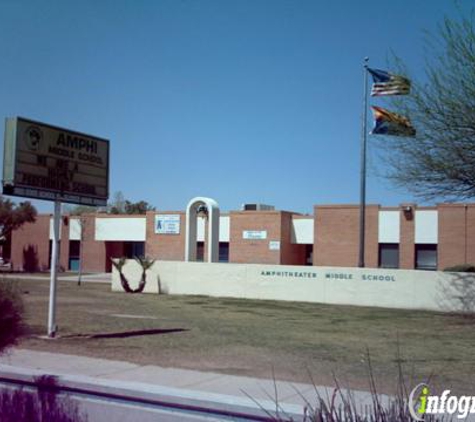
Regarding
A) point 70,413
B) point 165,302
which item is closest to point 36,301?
point 165,302

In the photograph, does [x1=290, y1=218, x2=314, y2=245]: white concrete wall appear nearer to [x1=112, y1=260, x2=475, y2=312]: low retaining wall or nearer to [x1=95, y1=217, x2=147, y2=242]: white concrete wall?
[x1=95, y1=217, x2=147, y2=242]: white concrete wall

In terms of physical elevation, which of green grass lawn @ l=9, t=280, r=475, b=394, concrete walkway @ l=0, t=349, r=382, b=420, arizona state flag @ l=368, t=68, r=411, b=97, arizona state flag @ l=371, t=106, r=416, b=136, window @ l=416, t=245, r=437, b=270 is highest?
arizona state flag @ l=368, t=68, r=411, b=97

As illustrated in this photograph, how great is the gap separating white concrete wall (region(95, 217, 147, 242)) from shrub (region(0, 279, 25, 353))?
161ft

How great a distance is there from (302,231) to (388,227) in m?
6.91

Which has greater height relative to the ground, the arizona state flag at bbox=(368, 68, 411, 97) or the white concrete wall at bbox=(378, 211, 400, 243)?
the arizona state flag at bbox=(368, 68, 411, 97)

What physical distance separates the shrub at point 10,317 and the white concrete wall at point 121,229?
49.1m

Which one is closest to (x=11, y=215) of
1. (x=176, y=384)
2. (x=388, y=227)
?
(x=388, y=227)

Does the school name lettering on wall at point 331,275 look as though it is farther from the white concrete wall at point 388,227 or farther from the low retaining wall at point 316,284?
the white concrete wall at point 388,227

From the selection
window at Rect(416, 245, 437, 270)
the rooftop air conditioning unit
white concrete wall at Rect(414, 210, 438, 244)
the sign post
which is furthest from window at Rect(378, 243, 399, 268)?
the sign post

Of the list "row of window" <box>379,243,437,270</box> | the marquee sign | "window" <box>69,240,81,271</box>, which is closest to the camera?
the marquee sign

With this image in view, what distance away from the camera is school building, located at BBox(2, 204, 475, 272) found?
46594 mm

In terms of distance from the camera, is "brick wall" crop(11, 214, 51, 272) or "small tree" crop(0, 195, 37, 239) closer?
"small tree" crop(0, 195, 37, 239)

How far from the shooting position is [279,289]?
30094 millimetres

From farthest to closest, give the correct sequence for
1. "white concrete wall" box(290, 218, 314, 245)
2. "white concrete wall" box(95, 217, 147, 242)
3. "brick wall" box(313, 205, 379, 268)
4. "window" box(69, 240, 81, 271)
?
"window" box(69, 240, 81, 271)
"white concrete wall" box(95, 217, 147, 242)
"white concrete wall" box(290, 218, 314, 245)
"brick wall" box(313, 205, 379, 268)
